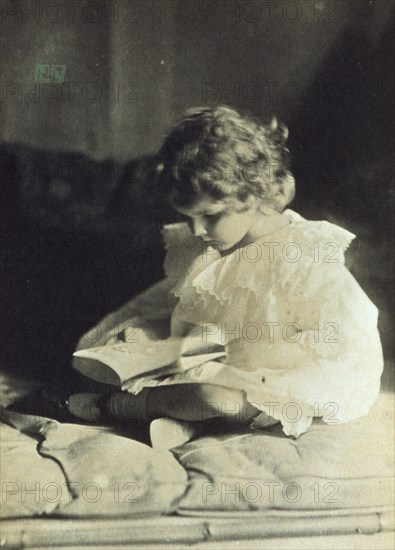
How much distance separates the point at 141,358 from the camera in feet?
9.75

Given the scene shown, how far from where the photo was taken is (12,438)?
2977 millimetres

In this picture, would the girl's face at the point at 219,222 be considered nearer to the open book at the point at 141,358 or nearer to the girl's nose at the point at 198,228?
the girl's nose at the point at 198,228

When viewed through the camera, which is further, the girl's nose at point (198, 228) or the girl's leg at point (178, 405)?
the girl's nose at point (198, 228)

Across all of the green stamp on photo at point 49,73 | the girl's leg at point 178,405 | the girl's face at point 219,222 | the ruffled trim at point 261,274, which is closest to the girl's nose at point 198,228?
Result: the girl's face at point 219,222

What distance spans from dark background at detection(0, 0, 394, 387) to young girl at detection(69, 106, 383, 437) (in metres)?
0.09

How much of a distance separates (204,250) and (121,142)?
65 centimetres

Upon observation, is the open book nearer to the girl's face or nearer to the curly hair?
the girl's face

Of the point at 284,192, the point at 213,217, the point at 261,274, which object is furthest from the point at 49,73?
the point at 261,274

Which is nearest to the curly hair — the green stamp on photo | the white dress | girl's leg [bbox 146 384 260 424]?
the white dress

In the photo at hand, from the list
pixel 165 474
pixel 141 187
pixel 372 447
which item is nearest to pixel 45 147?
pixel 141 187

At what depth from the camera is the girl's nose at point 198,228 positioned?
119 inches

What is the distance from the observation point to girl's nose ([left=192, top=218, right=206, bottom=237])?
9.91ft

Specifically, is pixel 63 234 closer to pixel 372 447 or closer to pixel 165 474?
pixel 165 474

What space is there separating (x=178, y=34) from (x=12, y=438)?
2073mm
